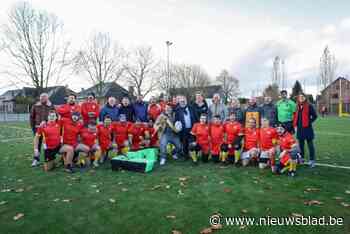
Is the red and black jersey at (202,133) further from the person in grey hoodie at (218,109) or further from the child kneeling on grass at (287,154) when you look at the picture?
the child kneeling on grass at (287,154)

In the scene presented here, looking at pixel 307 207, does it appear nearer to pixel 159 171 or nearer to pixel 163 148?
pixel 159 171

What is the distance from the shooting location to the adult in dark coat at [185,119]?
7438mm

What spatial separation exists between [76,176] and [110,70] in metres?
36.3

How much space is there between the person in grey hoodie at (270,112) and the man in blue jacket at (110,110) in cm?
452

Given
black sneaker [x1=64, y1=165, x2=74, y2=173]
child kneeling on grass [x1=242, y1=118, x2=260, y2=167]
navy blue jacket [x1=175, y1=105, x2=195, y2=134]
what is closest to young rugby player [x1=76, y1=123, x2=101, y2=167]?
black sneaker [x1=64, y1=165, x2=74, y2=173]

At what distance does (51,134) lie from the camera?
6359 millimetres

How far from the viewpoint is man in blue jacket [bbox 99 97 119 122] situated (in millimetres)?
7547

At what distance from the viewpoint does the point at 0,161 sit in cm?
736

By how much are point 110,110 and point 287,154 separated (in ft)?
16.9

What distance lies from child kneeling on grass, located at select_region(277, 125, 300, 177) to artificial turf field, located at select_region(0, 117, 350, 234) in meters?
0.29

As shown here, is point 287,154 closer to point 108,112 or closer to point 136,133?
point 136,133

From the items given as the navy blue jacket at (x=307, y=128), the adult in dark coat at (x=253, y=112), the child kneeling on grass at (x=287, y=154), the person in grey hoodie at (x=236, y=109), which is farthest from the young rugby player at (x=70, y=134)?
the navy blue jacket at (x=307, y=128)

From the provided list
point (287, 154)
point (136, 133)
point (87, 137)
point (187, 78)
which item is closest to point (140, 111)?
point (136, 133)

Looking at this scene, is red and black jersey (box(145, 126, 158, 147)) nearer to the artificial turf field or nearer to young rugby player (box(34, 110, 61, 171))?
the artificial turf field
